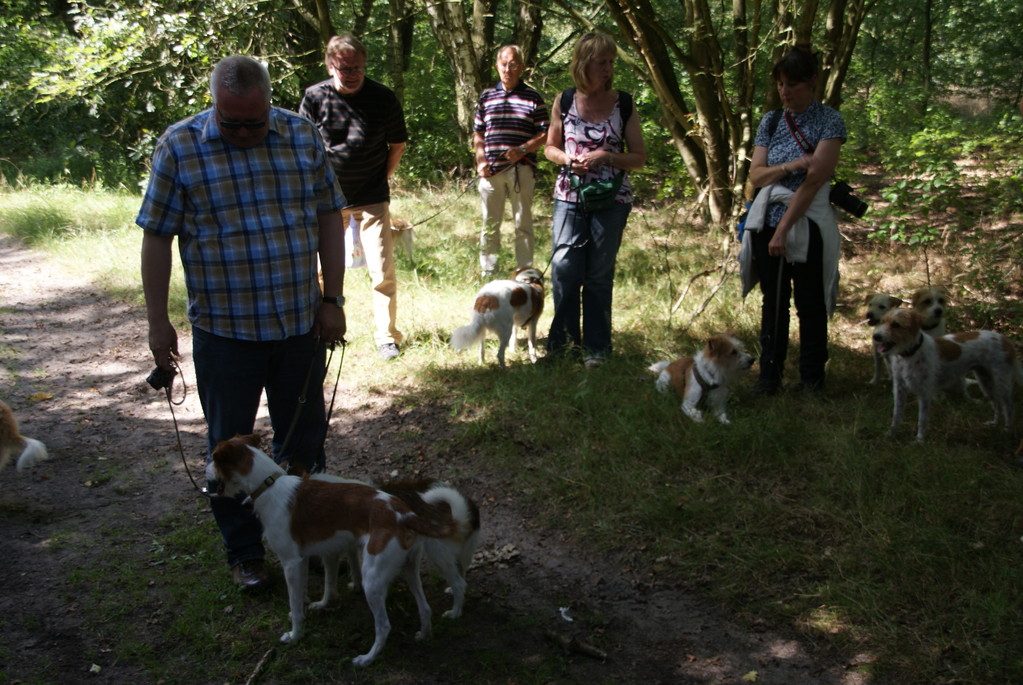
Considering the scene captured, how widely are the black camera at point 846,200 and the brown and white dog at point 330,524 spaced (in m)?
Answer: 3.30

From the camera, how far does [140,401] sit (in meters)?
6.21

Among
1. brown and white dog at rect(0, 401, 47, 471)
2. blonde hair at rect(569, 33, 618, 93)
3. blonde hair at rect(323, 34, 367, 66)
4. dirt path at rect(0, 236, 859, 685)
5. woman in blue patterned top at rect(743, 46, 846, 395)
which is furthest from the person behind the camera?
blonde hair at rect(323, 34, 367, 66)

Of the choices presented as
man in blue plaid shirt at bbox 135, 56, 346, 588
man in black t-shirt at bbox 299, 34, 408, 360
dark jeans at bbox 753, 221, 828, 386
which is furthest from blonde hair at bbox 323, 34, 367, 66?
dark jeans at bbox 753, 221, 828, 386

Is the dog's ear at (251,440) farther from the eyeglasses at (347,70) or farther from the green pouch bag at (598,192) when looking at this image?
the eyeglasses at (347,70)

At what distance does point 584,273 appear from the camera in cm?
613

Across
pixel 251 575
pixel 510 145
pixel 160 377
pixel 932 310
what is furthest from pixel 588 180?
pixel 251 575

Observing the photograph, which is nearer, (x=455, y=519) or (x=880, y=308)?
(x=455, y=519)

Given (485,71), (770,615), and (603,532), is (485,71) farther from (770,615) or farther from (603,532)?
(770,615)

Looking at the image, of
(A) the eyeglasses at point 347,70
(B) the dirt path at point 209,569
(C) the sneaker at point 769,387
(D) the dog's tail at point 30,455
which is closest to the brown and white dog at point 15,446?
(D) the dog's tail at point 30,455

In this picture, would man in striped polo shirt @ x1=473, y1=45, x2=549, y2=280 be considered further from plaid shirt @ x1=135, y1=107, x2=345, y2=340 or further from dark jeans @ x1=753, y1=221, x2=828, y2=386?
plaid shirt @ x1=135, y1=107, x2=345, y2=340

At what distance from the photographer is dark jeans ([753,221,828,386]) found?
16.9 feet

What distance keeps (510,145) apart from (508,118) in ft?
0.84

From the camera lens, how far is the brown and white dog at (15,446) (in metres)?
4.62

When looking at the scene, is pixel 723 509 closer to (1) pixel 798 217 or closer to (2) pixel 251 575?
(1) pixel 798 217
